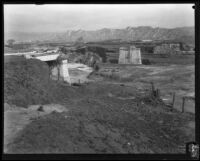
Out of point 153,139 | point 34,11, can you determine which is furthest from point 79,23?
point 153,139

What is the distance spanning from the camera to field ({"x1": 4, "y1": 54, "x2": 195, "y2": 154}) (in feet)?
11.1

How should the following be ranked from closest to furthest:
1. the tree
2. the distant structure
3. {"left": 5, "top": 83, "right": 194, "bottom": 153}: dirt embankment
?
1. {"left": 5, "top": 83, "right": 194, "bottom": 153}: dirt embankment
2. the tree
3. the distant structure

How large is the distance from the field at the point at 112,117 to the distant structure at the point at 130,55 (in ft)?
0.28

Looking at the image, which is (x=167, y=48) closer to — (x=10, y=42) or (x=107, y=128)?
(x=107, y=128)

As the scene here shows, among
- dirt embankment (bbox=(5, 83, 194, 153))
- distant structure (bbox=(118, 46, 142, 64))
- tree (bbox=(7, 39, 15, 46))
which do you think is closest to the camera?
dirt embankment (bbox=(5, 83, 194, 153))

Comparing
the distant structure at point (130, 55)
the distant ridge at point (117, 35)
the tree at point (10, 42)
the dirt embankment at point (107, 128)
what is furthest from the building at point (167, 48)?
the tree at point (10, 42)

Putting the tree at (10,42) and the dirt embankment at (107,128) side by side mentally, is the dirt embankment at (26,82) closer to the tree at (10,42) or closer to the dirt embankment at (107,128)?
the tree at (10,42)

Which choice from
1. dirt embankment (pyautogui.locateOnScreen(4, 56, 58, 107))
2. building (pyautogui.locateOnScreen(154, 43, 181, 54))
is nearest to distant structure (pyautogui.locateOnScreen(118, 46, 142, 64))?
building (pyautogui.locateOnScreen(154, 43, 181, 54))

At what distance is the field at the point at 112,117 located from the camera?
11.1 feet

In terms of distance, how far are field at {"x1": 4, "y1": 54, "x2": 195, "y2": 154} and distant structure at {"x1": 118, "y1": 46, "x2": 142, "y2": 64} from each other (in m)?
0.09

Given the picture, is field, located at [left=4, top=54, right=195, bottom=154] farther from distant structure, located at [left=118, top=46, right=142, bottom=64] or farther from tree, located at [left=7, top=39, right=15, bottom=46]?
tree, located at [left=7, top=39, right=15, bottom=46]

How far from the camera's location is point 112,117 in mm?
3541

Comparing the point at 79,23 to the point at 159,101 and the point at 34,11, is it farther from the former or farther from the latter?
the point at 159,101

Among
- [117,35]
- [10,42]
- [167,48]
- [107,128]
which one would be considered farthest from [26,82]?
[167,48]
